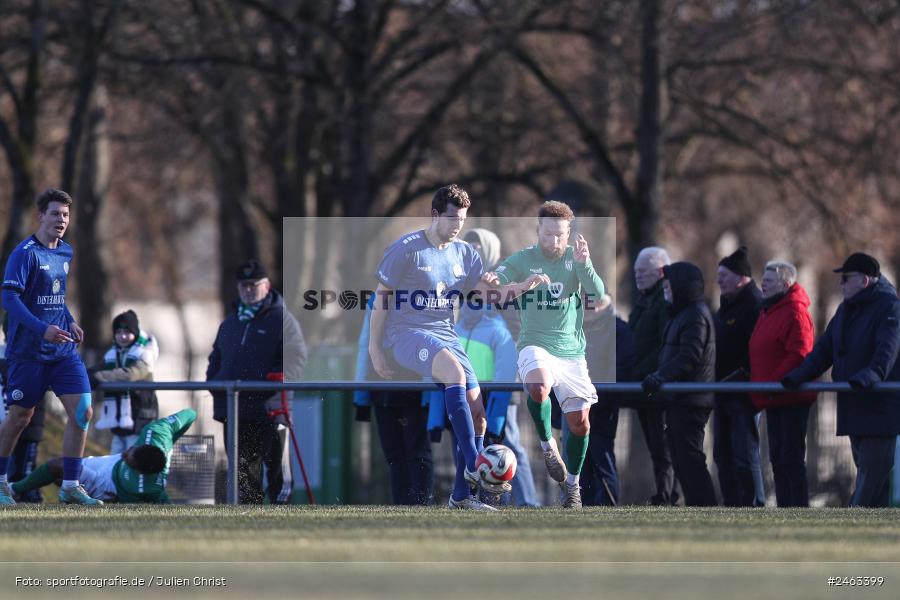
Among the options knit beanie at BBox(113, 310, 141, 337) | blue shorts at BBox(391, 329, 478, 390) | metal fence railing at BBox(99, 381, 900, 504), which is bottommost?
metal fence railing at BBox(99, 381, 900, 504)

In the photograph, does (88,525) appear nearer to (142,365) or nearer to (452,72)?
(142,365)

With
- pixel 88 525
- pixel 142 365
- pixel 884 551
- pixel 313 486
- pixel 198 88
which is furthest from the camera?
pixel 198 88

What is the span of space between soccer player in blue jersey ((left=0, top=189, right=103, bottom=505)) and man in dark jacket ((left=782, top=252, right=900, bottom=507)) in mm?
4832

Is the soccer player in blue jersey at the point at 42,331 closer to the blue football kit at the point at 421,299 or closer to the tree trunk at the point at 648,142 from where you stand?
the blue football kit at the point at 421,299

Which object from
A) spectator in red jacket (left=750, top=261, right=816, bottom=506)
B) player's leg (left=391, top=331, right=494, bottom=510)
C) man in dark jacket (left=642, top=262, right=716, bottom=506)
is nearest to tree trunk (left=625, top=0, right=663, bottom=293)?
spectator in red jacket (left=750, top=261, right=816, bottom=506)

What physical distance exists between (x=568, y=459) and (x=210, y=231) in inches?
1866

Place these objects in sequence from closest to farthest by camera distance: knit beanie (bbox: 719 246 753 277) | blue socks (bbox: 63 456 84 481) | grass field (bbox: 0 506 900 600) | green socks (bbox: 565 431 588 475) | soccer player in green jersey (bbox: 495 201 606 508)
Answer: grass field (bbox: 0 506 900 600) → soccer player in green jersey (bbox: 495 201 606 508) → green socks (bbox: 565 431 588 475) → blue socks (bbox: 63 456 84 481) → knit beanie (bbox: 719 246 753 277)

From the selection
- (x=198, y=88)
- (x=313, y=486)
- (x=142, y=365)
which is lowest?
(x=313, y=486)

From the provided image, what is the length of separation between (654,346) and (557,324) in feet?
6.35

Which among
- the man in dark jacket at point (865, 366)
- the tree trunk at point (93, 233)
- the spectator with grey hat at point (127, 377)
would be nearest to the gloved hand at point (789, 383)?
the man in dark jacket at point (865, 366)

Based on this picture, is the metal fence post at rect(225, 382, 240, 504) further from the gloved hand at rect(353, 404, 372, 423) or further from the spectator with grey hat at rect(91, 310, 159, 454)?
the spectator with grey hat at rect(91, 310, 159, 454)

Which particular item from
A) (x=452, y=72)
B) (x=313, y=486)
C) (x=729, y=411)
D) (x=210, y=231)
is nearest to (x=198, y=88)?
(x=452, y=72)

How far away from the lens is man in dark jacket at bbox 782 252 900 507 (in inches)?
464

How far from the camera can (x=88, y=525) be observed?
9.34m
